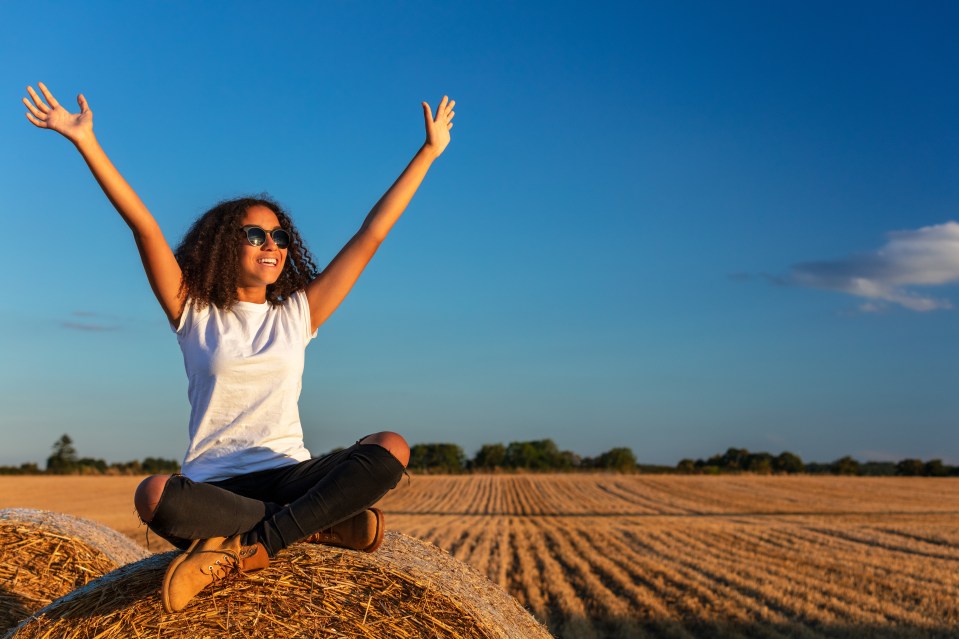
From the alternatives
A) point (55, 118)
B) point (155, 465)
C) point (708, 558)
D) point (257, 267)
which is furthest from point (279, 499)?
point (155, 465)

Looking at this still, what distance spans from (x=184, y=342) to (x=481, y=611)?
155 cm

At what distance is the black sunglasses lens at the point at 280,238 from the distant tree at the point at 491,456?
70719 millimetres

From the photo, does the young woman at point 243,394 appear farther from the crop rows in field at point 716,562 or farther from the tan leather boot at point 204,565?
the crop rows in field at point 716,562

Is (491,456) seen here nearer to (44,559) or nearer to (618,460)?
(618,460)

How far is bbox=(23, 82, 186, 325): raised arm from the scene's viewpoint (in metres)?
3.24

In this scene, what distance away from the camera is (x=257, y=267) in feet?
12.1

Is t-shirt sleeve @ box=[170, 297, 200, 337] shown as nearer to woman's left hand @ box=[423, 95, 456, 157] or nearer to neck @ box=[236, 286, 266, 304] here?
neck @ box=[236, 286, 266, 304]

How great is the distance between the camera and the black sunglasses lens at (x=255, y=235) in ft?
12.0

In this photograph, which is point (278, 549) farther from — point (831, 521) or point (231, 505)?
point (831, 521)

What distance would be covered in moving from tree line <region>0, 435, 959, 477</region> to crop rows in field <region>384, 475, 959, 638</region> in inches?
1180

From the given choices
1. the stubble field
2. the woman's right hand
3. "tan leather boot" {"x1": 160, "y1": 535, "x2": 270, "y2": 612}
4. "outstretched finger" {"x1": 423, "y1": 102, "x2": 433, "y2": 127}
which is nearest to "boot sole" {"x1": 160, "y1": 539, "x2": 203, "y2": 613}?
"tan leather boot" {"x1": 160, "y1": 535, "x2": 270, "y2": 612}

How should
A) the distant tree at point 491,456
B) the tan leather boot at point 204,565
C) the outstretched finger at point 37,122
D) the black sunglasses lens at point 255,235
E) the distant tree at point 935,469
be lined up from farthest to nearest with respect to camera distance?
the distant tree at point 491,456 < the distant tree at point 935,469 < the black sunglasses lens at point 255,235 < the outstretched finger at point 37,122 < the tan leather boot at point 204,565

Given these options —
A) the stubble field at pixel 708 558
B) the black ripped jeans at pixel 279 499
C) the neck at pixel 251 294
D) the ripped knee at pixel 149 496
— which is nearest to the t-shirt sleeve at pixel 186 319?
the neck at pixel 251 294

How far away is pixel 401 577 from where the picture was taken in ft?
11.9
